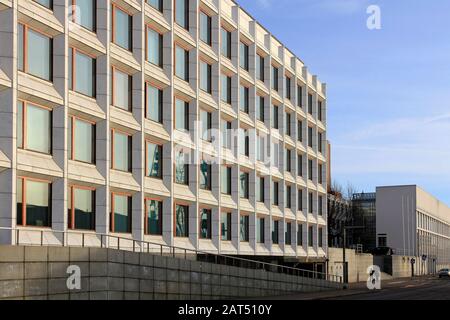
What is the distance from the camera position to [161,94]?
129 ft

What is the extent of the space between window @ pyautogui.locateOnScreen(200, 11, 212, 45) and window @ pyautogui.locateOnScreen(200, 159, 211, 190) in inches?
299

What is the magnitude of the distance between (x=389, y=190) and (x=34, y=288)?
107 m

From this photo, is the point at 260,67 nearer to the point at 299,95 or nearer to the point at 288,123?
the point at 288,123

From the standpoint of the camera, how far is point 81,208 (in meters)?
32.3

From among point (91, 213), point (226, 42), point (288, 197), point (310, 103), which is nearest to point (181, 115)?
point (226, 42)

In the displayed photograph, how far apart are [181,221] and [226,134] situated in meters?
8.32

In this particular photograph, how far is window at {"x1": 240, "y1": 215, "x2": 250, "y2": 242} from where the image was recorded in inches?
1924

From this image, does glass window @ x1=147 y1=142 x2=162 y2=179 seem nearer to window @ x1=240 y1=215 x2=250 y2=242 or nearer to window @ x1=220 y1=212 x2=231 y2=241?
window @ x1=220 y1=212 x2=231 y2=241

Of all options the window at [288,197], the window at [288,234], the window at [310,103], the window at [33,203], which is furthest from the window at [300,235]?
the window at [33,203]

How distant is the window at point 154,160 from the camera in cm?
3797

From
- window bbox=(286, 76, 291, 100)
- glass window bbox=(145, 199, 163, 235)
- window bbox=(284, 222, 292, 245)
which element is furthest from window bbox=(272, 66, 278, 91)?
glass window bbox=(145, 199, 163, 235)

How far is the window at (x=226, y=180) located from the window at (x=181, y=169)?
5350mm
